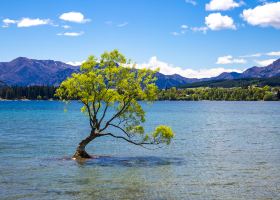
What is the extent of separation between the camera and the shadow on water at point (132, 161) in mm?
51616

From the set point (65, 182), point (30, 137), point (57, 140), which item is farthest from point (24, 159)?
point (30, 137)

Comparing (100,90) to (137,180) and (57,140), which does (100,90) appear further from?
Answer: (57,140)

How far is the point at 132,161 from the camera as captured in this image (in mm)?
54281

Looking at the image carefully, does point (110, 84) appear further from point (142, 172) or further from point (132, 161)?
point (142, 172)

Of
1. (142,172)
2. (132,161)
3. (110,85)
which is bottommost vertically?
(132,161)

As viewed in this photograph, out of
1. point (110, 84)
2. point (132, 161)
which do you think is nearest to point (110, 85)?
point (110, 84)

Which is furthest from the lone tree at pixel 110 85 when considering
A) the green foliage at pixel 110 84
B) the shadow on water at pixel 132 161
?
the shadow on water at pixel 132 161

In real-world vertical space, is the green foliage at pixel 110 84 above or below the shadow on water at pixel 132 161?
above

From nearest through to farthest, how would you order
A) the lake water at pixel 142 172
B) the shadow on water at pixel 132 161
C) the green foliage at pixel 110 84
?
1. the lake water at pixel 142 172
2. the shadow on water at pixel 132 161
3. the green foliage at pixel 110 84

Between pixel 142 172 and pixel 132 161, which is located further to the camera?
pixel 132 161

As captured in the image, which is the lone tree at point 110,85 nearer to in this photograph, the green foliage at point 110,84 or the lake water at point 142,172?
the green foliage at point 110,84

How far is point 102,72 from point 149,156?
14.6 metres

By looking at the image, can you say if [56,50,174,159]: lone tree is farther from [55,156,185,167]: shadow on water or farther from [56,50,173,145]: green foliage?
[55,156,185,167]: shadow on water

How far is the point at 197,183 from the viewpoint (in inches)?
1599
